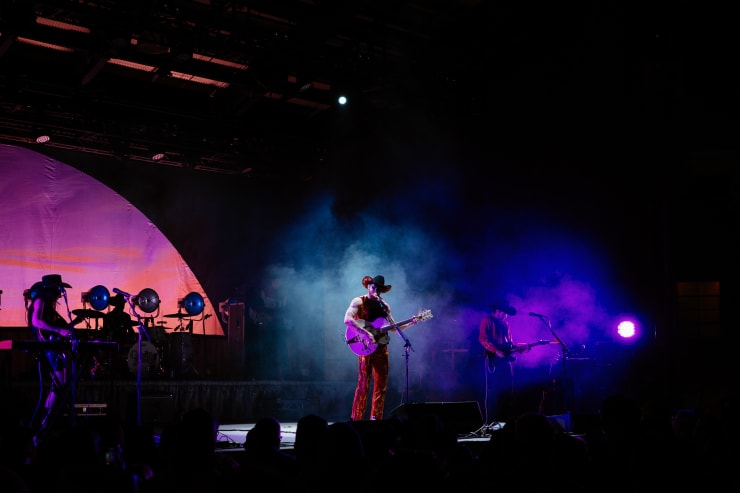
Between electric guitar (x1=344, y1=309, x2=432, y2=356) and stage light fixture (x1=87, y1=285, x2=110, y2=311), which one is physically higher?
stage light fixture (x1=87, y1=285, x2=110, y2=311)

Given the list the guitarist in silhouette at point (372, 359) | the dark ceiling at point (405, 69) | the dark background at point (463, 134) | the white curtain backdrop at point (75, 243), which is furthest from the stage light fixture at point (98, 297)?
the guitarist in silhouette at point (372, 359)

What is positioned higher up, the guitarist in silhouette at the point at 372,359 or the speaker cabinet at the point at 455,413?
the guitarist in silhouette at the point at 372,359

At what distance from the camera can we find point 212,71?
1235 centimetres

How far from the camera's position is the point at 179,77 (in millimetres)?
13625

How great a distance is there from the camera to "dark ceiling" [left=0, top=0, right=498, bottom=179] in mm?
10625

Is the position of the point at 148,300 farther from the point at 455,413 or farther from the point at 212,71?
the point at 455,413

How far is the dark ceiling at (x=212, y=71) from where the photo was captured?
10.6 meters

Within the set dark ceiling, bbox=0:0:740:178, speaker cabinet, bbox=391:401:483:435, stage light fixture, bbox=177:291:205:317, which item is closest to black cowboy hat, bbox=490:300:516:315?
speaker cabinet, bbox=391:401:483:435

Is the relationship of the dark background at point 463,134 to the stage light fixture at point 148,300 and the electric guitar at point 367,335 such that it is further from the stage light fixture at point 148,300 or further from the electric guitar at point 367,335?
the electric guitar at point 367,335

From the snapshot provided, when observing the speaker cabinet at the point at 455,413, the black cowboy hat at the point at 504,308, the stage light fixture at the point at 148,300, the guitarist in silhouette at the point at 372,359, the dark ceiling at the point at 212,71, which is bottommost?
the speaker cabinet at the point at 455,413

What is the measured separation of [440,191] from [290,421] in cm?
504

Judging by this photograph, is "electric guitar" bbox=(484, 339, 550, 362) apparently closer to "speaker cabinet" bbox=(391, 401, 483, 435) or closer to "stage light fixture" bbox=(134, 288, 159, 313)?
"speaker cabinet" bbox=(391, 401, 483, 435)

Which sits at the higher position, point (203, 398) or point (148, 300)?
point (148, 300)

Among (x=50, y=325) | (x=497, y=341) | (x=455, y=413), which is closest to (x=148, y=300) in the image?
(x=50, y=325)
